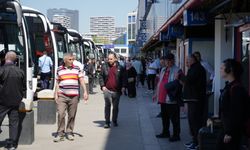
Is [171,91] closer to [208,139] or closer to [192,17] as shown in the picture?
[192,17]

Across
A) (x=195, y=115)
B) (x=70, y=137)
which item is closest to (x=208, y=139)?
(x=195, y=115)

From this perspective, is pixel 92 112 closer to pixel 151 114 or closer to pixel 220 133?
pixel 151 114

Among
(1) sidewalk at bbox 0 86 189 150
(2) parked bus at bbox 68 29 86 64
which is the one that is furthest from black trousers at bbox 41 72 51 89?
(2) parked bus at bbox 68 29 86 64

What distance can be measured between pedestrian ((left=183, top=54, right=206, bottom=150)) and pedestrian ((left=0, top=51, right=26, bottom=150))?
2977mm

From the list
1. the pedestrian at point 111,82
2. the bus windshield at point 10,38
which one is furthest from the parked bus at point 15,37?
the pedestrian at point 111,82

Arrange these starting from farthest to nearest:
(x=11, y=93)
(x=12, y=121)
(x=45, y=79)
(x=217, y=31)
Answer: (x=45, y=79) < (x=217, y=31) < (x=12, y=121) < (x=11, y=93)

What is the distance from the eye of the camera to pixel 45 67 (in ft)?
63.6

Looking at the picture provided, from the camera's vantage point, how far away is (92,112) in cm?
1590

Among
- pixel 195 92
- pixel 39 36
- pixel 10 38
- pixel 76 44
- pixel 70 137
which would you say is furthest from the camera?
pixel 76 44

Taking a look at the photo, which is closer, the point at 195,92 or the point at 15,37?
the point at 195,92

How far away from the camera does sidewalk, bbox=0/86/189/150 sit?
978 centimetres

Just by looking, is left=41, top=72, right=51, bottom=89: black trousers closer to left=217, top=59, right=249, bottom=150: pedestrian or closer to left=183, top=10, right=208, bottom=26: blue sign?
left=183, top=10, right=208, bottom=26: blue sign

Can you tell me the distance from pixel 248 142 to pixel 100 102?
12.6m

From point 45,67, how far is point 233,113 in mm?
14210
